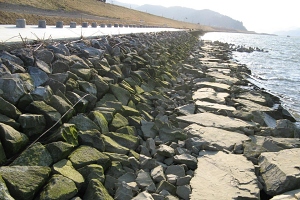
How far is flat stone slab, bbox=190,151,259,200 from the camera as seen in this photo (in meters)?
2.95

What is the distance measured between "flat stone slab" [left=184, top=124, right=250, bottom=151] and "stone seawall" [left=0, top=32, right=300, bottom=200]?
0.02m

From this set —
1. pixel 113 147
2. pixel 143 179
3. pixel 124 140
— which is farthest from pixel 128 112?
pixel 143 179

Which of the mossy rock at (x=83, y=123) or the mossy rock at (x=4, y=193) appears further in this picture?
the mossy rock at (x=83, y=123)

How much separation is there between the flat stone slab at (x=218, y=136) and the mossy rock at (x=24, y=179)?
2493 millimetres

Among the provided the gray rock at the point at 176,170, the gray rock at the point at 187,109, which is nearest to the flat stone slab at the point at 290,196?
the gray rock at the point at 176,170

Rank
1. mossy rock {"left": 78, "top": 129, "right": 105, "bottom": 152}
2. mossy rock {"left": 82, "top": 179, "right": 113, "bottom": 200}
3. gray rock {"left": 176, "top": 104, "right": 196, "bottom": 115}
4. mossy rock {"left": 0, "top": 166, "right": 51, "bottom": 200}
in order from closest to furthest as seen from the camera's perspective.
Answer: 1. mossy rock {"left": 0, "top": 166, "right": 51, "bottom": 200}
2. mossy rock {"left": 82, "top": 179, "right": 113, "bottom": 200}
3. mossy rock {"left": 78, "top": 129, "right": 105, "bottom": 152}
4. gray rock {"left": 176, "top": 104, "right": 196, "bottom": 115}

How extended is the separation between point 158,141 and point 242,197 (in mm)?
1432

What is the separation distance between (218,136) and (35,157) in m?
2.80

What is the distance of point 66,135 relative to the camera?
115 inches

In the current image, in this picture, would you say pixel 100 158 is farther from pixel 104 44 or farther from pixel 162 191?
pixel 104 44

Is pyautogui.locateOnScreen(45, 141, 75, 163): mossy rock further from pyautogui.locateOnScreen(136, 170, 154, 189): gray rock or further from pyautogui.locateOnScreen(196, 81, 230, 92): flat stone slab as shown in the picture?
pyautogui.locateOnScreen(196, 81, 230, 92): flat stone slab

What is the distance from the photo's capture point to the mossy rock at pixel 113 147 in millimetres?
3322

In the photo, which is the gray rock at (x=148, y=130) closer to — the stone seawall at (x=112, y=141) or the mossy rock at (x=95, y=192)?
the stone seawall at (x=112, y=141)

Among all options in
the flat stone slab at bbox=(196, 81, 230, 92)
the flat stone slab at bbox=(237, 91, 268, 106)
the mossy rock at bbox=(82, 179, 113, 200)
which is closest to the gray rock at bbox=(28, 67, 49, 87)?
the mossy rock at bbox=(82, 179, 113, 200)
